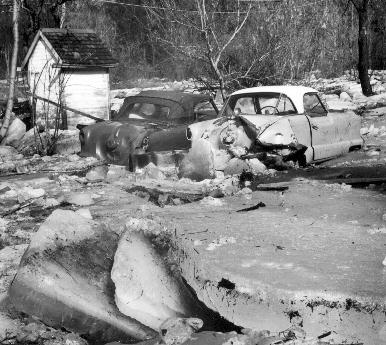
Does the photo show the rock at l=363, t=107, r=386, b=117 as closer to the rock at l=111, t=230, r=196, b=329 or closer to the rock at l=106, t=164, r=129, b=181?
the rock at l=106, t=164, r=129, b=181

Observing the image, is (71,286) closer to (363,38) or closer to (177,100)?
(177,100)

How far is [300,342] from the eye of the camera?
3.86 metres

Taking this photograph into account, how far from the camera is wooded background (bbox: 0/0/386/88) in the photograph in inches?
649

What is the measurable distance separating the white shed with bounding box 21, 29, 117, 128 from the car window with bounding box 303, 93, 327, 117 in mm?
9511

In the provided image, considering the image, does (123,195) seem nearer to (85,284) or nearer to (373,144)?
(85,284)

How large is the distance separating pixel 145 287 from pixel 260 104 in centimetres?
556

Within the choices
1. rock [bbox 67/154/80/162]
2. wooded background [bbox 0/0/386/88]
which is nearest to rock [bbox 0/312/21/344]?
rock [bbox 67/154/80/162]

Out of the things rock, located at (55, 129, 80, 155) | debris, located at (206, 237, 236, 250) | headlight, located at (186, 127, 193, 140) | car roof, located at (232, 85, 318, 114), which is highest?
car roof, located at (232, 85, 318, 114)

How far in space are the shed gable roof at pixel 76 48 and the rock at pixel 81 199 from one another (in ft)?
32.6

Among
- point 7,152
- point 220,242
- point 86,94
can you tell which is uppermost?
point 86,94

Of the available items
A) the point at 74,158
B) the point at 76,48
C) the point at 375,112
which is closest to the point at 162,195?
the point at 74,158

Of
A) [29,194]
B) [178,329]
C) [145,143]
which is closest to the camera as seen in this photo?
[178,329]

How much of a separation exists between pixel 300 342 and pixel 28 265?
2009 millimetres

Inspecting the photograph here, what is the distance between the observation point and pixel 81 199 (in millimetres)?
7926
